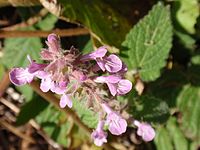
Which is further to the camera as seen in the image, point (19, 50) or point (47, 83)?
point (19, 50)

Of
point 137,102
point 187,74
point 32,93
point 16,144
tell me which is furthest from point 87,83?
point 16,144

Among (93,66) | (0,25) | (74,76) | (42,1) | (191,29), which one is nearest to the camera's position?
(74,76)

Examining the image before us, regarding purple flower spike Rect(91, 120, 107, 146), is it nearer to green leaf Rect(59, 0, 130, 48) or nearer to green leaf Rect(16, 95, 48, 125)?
green leaf Rect(59, 0, 130, 48)

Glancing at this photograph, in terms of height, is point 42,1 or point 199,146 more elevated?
point 42,1

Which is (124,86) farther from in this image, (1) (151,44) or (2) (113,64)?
(1) (151,44)

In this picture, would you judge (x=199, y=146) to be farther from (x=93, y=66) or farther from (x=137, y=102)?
(x=93, y=66)

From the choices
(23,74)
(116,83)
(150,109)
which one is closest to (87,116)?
(150,109)

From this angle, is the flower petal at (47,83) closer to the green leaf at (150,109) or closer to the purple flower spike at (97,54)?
the purple flower spike at (97,54)
